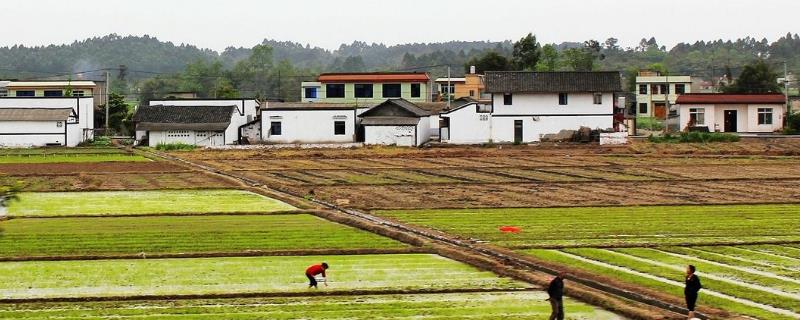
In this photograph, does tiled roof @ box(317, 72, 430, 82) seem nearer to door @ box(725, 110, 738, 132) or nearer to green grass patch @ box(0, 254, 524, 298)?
door @ box(725, 110, 738, 132)

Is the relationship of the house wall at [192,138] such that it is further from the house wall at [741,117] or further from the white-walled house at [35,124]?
the house wall at [741,117]

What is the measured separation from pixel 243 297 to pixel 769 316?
11.6 meters

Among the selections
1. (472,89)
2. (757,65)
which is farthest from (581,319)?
(757,65)

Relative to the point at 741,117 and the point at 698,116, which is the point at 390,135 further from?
the point at 741,117

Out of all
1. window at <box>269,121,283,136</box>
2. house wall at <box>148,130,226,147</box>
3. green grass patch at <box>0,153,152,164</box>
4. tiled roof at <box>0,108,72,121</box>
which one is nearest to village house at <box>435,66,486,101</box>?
window at <box>269,121,283,136</box>

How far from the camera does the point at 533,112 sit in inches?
3465

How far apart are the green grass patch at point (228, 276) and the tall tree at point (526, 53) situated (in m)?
94.0

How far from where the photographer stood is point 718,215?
45094 mm

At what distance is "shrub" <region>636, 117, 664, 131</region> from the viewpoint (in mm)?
104444

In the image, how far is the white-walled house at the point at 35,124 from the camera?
90562mm

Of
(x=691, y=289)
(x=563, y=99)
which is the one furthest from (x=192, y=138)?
(x=691, y=289)

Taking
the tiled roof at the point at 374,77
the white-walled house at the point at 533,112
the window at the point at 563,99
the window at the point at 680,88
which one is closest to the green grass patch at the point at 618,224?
the white-walled house at the point at 533,112

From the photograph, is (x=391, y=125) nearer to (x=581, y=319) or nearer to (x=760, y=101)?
(x=760, y=101)

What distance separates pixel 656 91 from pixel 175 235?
91681 millimetres
